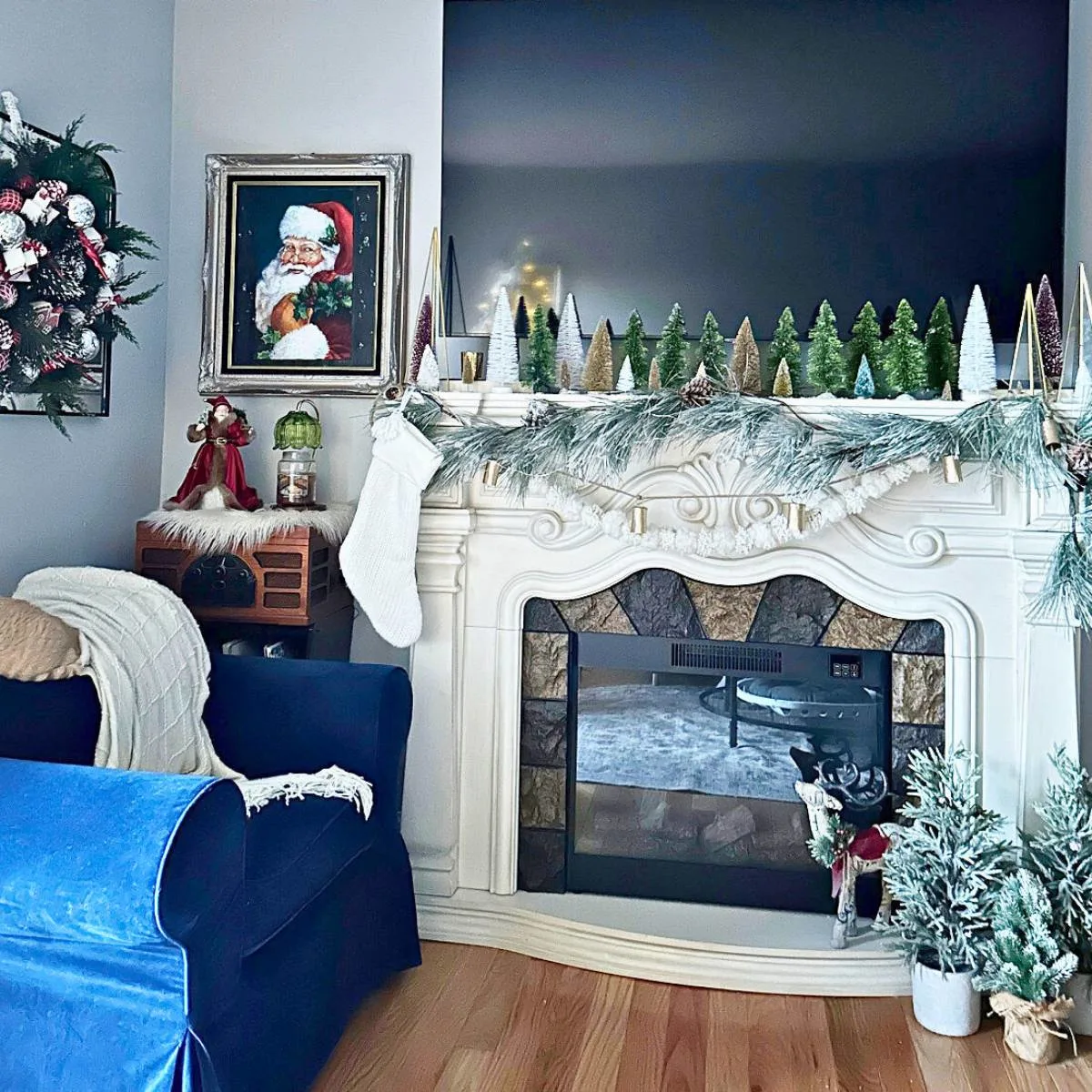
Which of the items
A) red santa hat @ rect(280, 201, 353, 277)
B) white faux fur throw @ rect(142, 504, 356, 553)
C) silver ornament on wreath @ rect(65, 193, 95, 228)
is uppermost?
red santa hat @ rect(280, 201, 353, 277)

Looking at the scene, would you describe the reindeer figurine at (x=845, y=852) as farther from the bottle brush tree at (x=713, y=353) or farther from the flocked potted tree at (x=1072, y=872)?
the bottle brush tree at (x=713, y=353)

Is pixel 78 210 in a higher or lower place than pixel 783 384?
higher

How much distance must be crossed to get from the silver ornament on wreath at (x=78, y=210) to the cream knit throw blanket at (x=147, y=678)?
0.71 metres

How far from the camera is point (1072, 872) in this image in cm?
210

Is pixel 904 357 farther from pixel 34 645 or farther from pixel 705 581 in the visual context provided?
pixel 34 645

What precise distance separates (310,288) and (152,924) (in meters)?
2.01

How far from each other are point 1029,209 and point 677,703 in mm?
1428

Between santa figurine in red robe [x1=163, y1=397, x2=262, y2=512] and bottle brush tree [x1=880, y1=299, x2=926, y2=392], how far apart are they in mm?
1606

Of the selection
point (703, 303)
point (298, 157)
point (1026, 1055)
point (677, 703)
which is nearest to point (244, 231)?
point (298, 157)

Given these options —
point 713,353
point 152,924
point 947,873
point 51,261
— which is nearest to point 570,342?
point 713,353

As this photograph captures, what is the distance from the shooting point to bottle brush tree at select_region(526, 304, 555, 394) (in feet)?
8.39

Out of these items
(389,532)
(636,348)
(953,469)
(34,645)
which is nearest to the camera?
(34,645)

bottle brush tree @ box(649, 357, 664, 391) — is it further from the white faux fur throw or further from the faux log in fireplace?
the white faux fur throw

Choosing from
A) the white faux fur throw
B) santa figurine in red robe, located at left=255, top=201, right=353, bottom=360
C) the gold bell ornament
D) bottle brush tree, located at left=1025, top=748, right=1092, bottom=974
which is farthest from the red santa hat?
bottle brush tree, located at left=1025, top=748, right=1092, bottom=974
